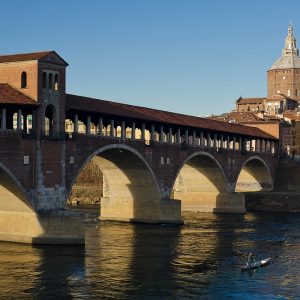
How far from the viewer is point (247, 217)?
78.2 metres

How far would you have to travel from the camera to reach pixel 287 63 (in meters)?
179

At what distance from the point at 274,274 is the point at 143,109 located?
30090 mm

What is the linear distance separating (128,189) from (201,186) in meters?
19.6

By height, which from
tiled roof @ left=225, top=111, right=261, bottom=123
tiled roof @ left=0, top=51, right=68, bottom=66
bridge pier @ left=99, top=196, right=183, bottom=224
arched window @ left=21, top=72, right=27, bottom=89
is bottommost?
bridge pier @ left=99, top=196, right=183, bottom=224

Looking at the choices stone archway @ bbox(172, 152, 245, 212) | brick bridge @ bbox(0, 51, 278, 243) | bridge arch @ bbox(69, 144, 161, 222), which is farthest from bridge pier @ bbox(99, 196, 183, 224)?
stone archway @ bbox(172, 152, 245, 212)

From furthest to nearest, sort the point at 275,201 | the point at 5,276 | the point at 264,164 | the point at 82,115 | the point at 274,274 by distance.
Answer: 1. the point at 264,164
2. the point at 275,201
3. the point at 82,115
4. the point at 274,274
5. the point at 5,276

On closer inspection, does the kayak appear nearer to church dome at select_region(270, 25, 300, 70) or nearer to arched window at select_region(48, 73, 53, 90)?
arched window at select_region(48, 73, 53, 90)

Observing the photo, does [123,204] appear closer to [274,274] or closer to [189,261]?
[189,261]

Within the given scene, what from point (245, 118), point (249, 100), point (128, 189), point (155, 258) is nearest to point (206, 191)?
point (128, 189)

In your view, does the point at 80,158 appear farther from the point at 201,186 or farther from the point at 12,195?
the point at 201,186

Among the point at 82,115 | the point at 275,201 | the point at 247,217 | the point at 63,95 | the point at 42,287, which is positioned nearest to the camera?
the point at 42,287

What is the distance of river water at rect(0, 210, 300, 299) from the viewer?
35406mm

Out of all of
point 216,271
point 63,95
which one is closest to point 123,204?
point 63,95

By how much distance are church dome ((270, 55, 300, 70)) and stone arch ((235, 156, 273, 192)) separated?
82.6 metres
